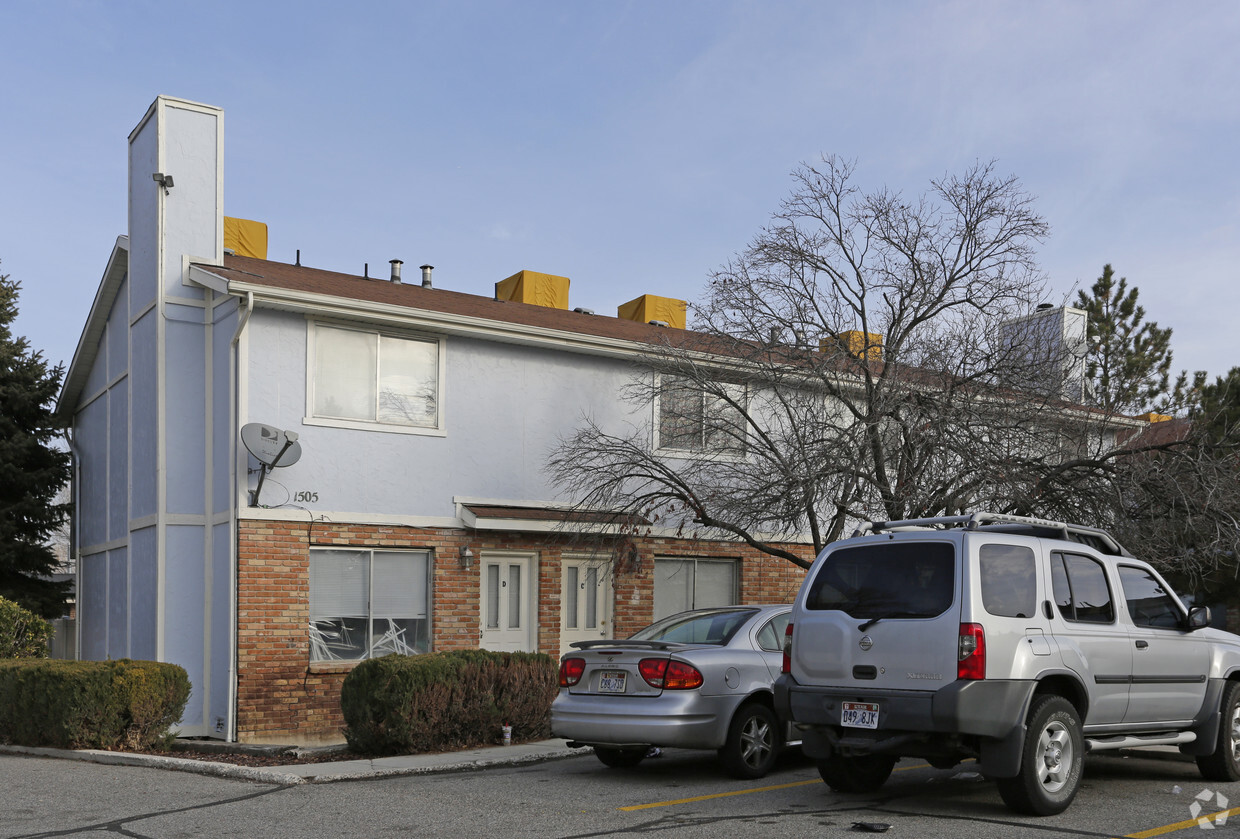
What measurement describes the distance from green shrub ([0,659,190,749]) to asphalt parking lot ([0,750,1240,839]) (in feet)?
4.29

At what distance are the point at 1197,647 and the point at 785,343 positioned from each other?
6528 mm

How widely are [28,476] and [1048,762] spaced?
68.3ft

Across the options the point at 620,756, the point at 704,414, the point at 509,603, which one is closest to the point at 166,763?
the point at 620,756

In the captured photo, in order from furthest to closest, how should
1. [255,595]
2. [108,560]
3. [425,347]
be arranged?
[108,560] → [425,347] → [255,595]

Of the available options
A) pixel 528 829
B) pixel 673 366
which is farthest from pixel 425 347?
pixel 528 829

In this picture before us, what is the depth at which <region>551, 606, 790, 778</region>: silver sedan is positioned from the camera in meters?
9.34

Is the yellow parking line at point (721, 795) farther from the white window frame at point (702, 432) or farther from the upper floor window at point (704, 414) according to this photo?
the white window frame at point (702, 432)

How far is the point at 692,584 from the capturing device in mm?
18172

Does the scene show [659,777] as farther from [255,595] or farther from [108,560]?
[108,560]

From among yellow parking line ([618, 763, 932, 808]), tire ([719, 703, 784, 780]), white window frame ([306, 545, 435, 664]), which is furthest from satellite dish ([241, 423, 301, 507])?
yellow parking line ([618, 763, 932, 808])

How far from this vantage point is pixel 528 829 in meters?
7.54

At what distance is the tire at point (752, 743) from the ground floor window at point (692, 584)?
315 inches

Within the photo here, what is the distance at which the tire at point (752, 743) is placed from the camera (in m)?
9.52

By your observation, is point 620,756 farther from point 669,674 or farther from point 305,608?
point 305,608
